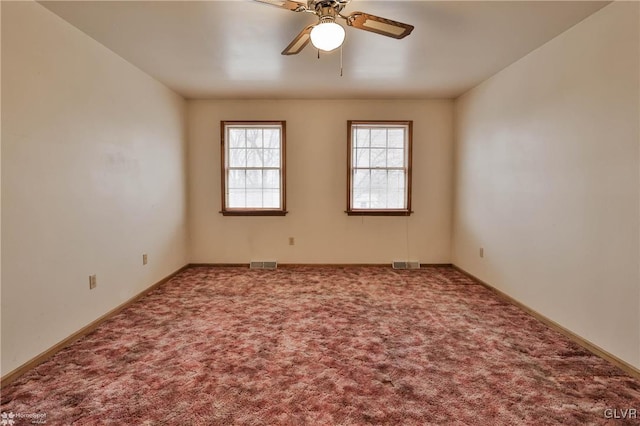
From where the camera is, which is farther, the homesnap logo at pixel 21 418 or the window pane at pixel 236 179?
the window pane at pixel 236 179

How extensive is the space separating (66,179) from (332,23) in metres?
2.28

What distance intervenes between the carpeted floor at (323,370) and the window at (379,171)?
1782 millimetres

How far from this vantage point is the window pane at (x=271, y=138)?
4.79m

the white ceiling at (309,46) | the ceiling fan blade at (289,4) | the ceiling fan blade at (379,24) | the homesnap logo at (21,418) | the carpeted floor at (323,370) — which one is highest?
the white ceiling at (309,46)

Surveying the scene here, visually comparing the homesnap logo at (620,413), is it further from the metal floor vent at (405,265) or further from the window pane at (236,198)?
the window pane at (236,198)

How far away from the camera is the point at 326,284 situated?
158 inches

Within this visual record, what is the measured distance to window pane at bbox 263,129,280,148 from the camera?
4789 millimetres

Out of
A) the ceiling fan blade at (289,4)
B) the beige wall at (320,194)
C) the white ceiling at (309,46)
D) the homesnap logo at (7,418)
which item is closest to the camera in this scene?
the homesnap logo at (7,418)

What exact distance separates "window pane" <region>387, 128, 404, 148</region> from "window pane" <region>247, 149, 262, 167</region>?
197 cm

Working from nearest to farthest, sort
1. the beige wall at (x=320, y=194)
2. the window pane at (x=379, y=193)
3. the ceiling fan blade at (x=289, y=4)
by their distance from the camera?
the ceiling fan blade at (x=289, y=4), the beige wall at (x=320, y=194), the window pane at (x=379, y=193)

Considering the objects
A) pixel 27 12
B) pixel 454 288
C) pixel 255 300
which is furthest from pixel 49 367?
pixel 454 288

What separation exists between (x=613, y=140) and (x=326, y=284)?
3007 mm

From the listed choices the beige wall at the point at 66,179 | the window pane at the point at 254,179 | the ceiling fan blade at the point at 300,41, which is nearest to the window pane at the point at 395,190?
the window pane at the point at 254,179

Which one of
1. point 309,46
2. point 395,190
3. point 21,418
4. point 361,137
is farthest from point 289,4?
point 395,190
